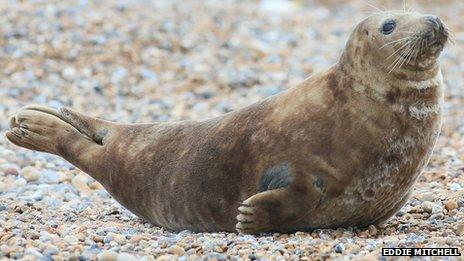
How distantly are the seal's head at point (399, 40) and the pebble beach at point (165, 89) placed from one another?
1.00m

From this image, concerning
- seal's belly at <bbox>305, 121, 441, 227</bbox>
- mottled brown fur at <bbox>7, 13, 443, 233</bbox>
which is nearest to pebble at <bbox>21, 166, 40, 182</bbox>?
mottled brown fur at <bbox>7, 13, 443, 233</bbox>

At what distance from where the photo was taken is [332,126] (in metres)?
5.55

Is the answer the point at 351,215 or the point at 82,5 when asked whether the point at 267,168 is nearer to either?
the point at 351,215

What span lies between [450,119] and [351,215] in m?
5.55

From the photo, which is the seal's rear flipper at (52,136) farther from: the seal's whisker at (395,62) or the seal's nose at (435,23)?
the seal's nose at (435,23)

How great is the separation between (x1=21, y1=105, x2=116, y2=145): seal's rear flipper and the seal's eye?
2093mm

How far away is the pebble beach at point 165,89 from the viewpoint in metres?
5.34

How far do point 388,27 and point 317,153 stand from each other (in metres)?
0.89

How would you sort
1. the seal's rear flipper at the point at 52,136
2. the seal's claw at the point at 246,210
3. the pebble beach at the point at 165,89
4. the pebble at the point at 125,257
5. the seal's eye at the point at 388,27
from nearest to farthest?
the pebble at the point at 125,257, the pebble beach at the point at 165,89, the seal's claw at the point at 246,210, the seal's eye at the point at 388,27, the seal's rear flipper at the point at 52,136

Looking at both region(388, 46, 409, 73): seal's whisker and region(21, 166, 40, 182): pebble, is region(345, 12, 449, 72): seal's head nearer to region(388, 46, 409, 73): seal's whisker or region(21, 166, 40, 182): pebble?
region(388, 46, 409, 73): seal's whisker

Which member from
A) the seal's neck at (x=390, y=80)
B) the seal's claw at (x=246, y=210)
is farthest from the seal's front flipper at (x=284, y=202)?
the seal's neck at (x=390, y=80)

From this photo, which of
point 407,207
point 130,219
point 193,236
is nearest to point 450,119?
point 407,207

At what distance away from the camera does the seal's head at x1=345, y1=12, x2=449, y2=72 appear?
217 inches

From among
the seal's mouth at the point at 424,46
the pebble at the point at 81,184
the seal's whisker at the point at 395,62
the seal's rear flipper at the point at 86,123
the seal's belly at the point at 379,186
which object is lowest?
the seal's belly at the point at 379,186
